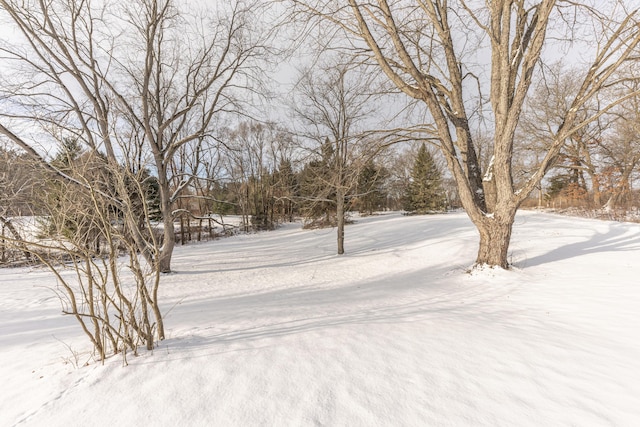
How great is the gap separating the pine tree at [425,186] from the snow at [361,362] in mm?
22458

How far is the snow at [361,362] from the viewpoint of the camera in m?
1.58

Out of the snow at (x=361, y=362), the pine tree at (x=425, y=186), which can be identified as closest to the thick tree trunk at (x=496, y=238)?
the snow at (x=361, y=362)

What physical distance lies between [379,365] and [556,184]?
126ft

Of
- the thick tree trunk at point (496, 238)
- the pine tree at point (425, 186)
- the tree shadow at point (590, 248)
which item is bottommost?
the tree shadow at point (590, 248)

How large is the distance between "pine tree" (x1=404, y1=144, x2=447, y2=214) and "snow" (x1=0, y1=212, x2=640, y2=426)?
22458 millimetres

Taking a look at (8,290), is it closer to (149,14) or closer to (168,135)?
(168,135)

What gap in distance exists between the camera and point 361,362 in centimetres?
209

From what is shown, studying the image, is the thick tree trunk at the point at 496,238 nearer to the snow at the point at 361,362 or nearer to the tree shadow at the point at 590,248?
the snow at the point at 361,362

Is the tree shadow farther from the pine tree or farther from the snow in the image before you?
the pine tree

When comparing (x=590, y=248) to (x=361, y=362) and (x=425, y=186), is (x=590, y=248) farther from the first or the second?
(x=425, y=186)

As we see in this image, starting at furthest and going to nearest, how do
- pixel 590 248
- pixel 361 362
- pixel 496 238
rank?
1. pixel 590 248
2. pixel 496 238
3. pixel 361 362

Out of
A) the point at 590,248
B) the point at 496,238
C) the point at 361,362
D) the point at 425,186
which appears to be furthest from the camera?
the point at 425,186

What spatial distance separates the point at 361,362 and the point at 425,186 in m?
27.3

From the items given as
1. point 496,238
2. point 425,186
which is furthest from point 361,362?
point 425,186
